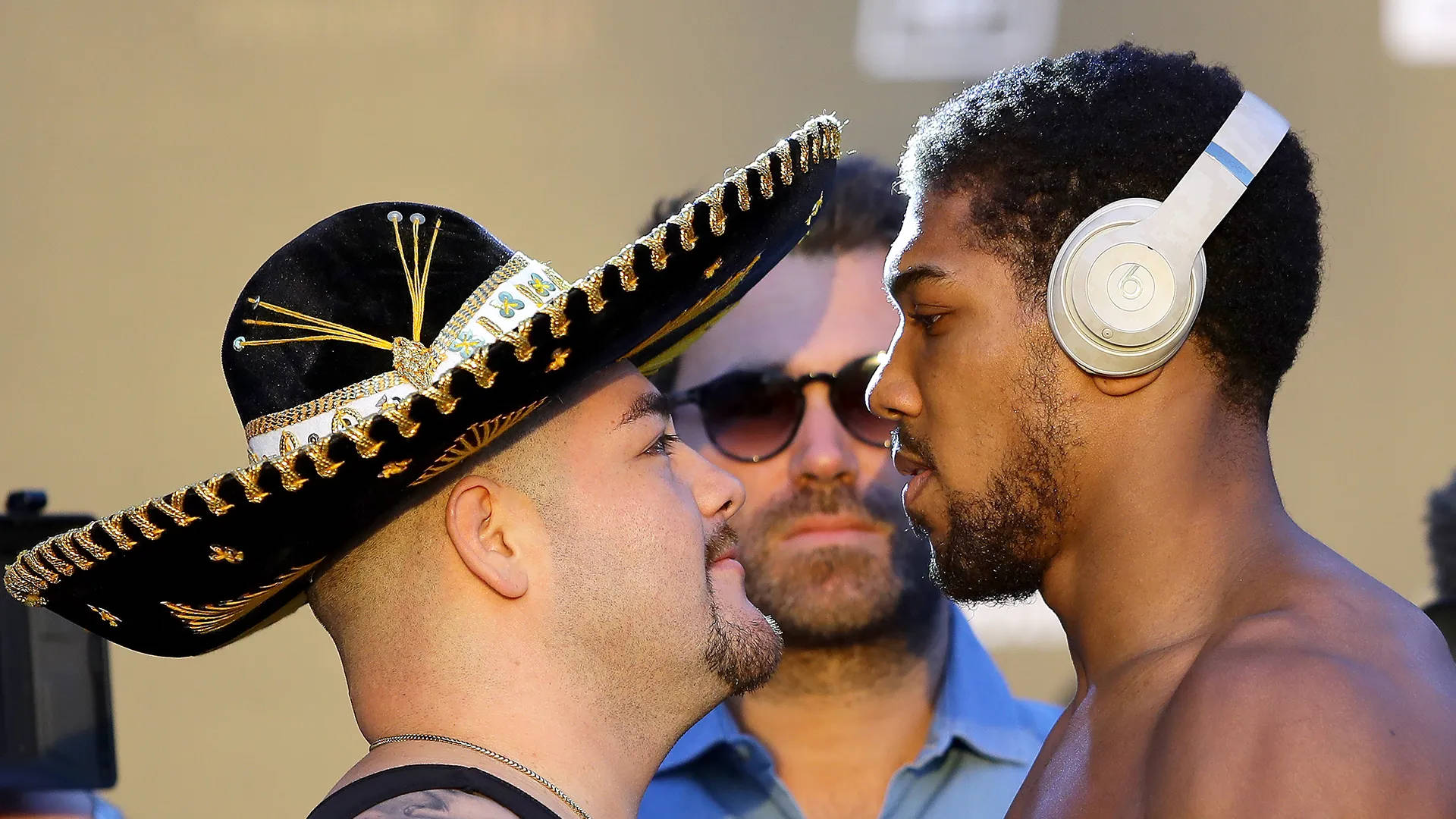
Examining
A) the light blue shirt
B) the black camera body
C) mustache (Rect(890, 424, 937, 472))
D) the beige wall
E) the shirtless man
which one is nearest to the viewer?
the shirtless man

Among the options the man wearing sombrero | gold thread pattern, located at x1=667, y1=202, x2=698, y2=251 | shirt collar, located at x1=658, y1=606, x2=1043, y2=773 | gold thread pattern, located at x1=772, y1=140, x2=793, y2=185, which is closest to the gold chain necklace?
the man wearing sombrero

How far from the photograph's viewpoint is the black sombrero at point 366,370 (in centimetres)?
168

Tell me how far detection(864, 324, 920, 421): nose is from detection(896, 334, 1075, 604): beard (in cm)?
5

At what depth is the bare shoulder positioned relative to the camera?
143cm

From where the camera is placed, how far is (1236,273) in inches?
74.6

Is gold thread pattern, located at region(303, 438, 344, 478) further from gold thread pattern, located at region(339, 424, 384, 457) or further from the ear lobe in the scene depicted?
the ear lobe

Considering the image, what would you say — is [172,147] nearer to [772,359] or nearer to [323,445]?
[772,359]

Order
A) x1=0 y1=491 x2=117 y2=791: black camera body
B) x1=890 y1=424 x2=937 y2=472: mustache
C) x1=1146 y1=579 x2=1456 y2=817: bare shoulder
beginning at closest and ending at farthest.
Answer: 1. x1=1146 y1=579 x2=1456 y2=817: bare shoulder
2. x1=890 y1=424 x2=937 y2=472: mustache
3. x1=0 y1=491 x2=117 y2=791: black camera body

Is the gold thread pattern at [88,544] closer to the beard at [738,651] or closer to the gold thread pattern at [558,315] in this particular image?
the gold thread pattern at [558,315]

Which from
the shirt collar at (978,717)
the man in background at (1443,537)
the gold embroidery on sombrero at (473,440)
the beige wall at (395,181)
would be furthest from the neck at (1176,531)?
the man in background at (1443,537)

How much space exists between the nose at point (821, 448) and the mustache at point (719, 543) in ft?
2.81

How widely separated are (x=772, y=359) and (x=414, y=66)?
1978mm

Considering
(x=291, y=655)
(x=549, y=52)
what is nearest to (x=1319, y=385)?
(x=549, y=52)

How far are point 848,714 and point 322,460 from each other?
167cm
